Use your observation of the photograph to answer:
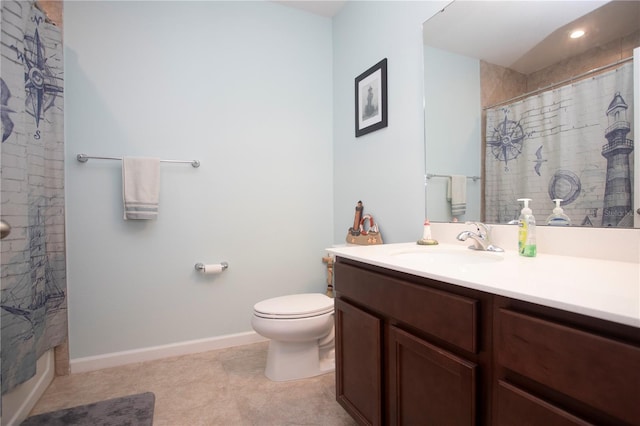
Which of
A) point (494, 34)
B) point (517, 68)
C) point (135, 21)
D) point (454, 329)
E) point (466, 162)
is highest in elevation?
point (135, 21)

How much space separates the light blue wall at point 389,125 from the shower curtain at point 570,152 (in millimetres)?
445

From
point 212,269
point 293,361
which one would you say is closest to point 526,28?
point 293,361

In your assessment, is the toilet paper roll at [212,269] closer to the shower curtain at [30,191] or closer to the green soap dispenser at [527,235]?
the shower curtain at [30,191]

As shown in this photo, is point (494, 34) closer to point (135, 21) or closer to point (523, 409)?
point (523, 409)

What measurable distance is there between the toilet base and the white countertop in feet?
2.90

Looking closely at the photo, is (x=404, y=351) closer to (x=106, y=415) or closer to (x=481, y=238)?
(x=481, y=238)

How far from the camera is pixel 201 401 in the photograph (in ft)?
5.26

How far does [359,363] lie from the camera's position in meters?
1.23

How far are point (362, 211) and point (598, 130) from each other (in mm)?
1350

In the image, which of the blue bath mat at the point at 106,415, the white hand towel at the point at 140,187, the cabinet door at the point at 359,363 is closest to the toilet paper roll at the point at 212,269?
the white hand towel at the point at 140,187

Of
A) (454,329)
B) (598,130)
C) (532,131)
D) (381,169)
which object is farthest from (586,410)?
(381,169)

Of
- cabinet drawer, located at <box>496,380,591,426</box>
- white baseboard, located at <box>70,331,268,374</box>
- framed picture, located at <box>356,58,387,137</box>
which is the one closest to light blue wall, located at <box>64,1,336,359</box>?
white baseboard, located at <box>70,331,268,374</box>

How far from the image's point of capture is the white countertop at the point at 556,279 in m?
0.58

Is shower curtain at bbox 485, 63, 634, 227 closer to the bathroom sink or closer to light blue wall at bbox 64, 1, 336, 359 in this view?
the bathroom sink
